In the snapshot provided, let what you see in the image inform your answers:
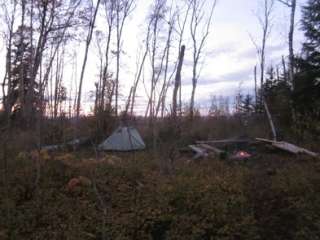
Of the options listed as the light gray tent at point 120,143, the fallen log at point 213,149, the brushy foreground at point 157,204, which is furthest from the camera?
the light gray tent at point 120,143

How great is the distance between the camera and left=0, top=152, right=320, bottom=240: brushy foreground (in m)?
6.50

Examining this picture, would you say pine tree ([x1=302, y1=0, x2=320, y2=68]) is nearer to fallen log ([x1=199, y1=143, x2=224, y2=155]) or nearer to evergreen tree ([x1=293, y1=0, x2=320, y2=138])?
evergreen tree ([x1=293, y1=0, x2=320, y2=138])

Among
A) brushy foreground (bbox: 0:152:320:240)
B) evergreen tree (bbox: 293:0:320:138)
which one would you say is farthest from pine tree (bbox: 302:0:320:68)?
brushy foreground (bbox: 0:152:320:240)

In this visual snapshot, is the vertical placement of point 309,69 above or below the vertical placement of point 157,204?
above

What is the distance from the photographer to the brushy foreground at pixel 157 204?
6.50 m

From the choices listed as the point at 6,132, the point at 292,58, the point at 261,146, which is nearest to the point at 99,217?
the point at 6,132

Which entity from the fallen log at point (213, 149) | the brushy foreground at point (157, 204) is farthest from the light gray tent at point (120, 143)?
the brushy foreground at point (157, 204)

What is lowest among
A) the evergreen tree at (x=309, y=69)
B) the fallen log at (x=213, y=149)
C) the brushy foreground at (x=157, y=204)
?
the brushy foreground at (x=157, y=204)

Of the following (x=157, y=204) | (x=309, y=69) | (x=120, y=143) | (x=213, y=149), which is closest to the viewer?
(x=157, y=204)

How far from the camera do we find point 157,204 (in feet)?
23.8

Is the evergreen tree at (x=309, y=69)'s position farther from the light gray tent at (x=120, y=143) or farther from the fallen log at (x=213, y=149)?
the light gray tent at (x=120, y=143)

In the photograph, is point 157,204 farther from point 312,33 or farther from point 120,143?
point 312,33

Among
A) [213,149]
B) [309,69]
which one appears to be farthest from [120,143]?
[309,69]

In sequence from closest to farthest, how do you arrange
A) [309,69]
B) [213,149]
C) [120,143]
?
[213,149], [120,143], [309,69]
